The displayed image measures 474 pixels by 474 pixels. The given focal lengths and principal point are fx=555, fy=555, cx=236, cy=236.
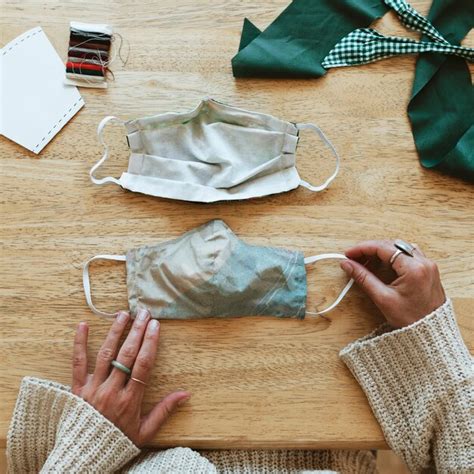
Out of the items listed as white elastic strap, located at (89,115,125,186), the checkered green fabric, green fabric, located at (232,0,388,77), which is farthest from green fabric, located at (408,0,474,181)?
white elastic strap, located at (89,115,125,186)

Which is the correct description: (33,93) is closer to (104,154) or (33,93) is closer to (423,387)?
(104,154)

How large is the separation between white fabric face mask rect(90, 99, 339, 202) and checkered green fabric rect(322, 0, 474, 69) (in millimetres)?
168

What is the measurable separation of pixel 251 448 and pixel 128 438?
0.23m

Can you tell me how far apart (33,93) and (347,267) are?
2.32 ft

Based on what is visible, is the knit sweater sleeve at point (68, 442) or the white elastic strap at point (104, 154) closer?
the knit sweater sleeve at point (68, 442)

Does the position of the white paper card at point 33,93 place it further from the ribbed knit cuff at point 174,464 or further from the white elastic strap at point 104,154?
the ribbed knit cuff at point 174,464

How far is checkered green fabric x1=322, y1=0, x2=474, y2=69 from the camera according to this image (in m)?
1.12

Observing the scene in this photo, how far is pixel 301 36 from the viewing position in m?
1.14

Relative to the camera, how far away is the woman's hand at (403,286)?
39.8 inches

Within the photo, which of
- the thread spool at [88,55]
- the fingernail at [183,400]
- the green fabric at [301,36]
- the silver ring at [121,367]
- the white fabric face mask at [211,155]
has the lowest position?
the fingernail at [183,400]

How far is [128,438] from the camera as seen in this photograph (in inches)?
38.7

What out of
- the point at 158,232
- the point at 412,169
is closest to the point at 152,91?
the point at 158,232

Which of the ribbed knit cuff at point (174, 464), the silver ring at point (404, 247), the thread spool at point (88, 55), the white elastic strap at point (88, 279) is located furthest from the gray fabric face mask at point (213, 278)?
the thread spool at point (88, 55)

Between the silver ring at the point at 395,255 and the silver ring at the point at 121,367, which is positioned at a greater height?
the silver ring at the point at 395,255
